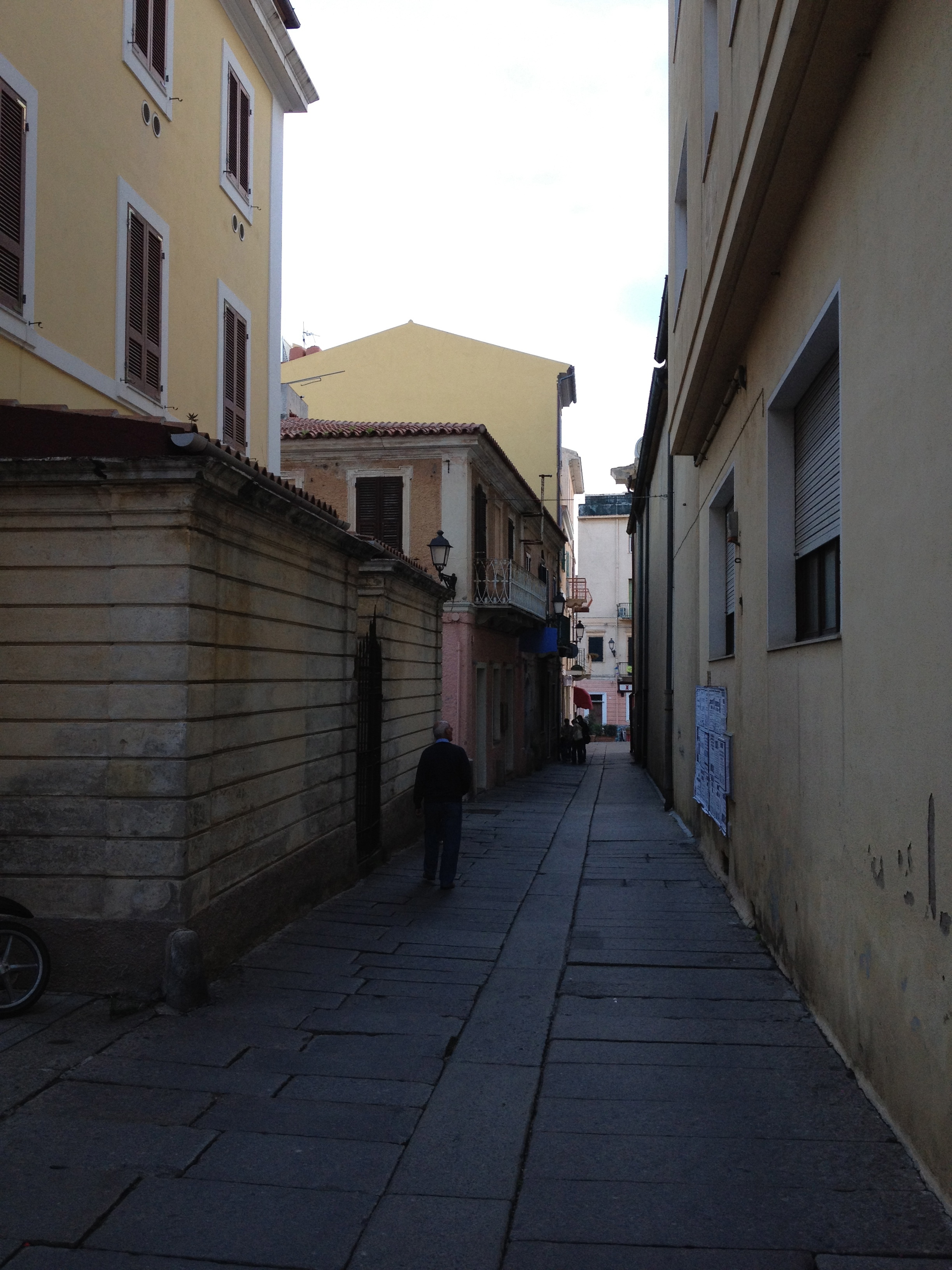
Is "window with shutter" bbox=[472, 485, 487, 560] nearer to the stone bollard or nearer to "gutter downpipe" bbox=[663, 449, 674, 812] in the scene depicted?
"gutter downpipe" bbox=[663, 449, 674, 812]

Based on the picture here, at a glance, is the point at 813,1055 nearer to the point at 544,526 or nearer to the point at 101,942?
the point at 101,942

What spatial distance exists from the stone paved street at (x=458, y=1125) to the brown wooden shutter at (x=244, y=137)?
9891 millimetres

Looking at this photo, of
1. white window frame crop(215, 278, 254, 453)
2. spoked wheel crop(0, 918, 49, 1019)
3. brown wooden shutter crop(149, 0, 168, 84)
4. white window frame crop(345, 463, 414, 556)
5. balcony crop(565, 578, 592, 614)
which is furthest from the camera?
balcony crop(565, 578, 592, 614)

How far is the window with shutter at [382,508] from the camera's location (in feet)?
70.3

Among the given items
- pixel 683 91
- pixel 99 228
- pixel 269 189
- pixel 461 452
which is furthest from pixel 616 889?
pixel 461 452

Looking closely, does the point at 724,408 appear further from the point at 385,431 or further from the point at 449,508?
the point at 385,431

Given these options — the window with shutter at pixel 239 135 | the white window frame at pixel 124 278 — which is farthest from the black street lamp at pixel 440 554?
the white window frame at pixel 124 278

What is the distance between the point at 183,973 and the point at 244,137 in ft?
36.3

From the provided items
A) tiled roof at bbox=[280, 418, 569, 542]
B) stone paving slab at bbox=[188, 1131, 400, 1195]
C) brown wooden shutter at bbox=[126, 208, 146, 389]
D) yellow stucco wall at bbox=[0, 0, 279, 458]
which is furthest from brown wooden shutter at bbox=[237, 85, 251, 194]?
stone paving slab at bbox=[188, 1131, 400, 1195]

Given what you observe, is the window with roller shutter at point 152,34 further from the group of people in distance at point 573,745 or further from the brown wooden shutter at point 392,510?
the group of people in distance at point 573,745

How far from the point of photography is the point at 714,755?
10984mm

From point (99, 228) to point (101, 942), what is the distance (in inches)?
260

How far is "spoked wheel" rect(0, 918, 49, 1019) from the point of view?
5992 mm

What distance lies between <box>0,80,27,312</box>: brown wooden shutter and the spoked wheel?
4.88 metres
